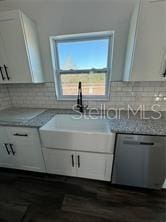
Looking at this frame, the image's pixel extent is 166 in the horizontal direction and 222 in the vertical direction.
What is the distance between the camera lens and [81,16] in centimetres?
154

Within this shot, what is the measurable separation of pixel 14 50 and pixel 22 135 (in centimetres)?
111

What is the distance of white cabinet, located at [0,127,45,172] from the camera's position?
1495mm

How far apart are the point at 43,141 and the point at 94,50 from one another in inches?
57.3

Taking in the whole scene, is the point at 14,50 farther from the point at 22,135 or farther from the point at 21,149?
the point at 21,149

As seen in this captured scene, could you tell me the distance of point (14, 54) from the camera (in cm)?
154

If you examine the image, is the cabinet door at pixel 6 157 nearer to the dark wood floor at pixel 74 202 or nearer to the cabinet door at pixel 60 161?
the dark wood floor at pixel 74 202

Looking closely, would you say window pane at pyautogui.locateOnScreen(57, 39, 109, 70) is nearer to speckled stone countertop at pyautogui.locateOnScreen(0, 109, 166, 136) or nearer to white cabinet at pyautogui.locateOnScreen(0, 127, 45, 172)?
speckled stone countertop at pyautogui.locateOnScreen(0, 109, 166, 136)

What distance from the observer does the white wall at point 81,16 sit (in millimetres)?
1467

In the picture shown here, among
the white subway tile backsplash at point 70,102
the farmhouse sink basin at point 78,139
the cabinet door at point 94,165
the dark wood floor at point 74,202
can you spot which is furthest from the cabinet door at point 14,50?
the dark wood floor at point 74,202

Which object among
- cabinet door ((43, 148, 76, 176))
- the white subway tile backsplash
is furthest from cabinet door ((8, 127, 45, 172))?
the white subway tile backsplash

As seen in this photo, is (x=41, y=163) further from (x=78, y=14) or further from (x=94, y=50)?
(x=78, y=14)

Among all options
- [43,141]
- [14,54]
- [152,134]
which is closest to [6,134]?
[43,141]

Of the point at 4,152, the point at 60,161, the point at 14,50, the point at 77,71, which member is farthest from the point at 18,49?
the point at 60,161

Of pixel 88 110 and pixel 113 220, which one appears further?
pixel 88 110
